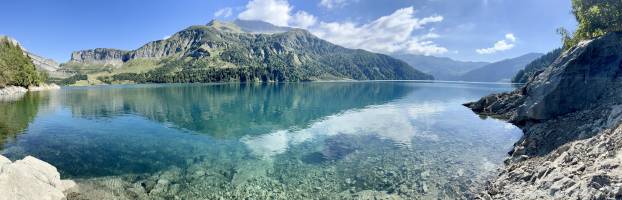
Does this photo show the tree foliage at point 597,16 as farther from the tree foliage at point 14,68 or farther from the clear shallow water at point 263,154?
the tree foliage at point 14,68

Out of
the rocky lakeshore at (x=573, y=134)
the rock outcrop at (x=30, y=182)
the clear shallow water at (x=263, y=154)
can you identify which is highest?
the rocky lakeshore at (x=573, y=134)

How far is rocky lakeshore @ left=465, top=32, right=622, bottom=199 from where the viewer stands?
20.6 m

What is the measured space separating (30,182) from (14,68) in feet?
616

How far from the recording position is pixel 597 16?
196 ft

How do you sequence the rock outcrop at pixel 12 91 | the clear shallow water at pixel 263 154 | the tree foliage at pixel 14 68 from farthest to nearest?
the tree foliage at pixel 14 68 → the rock outcrop at pixel 12 91 → the clear shallow water at pixel 263 154

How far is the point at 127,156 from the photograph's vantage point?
41.1 metres

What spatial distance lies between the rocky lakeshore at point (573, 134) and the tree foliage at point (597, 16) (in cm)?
919

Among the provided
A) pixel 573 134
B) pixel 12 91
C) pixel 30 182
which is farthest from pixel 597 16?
pixel 12 91

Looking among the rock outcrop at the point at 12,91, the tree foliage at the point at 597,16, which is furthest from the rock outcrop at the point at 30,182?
the rock outcrop at the point at 12,91

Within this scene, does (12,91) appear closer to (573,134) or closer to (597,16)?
(573,134)

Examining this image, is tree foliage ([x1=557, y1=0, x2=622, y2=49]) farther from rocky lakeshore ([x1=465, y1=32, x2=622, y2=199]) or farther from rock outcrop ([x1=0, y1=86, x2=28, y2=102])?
rock outcrop ([x1=0, y1=86, x2=28, y2=102])

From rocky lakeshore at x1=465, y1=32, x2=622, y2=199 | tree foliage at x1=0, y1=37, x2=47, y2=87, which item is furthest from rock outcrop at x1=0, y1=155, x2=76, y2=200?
tree foliage at x1=0, y1=37, x2=47, y2=87

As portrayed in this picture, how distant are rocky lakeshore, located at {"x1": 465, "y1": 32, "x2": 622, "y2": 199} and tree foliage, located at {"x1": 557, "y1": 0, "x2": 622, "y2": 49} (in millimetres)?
9193

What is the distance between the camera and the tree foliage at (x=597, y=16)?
56219 mm
